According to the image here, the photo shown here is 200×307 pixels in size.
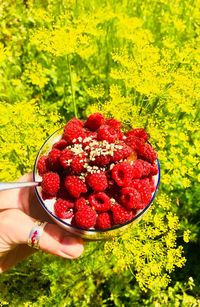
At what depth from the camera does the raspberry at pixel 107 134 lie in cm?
152

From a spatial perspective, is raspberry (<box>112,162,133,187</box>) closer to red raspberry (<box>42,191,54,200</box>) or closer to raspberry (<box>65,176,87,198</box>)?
raspberry (<box>65,176,87,198</box>)

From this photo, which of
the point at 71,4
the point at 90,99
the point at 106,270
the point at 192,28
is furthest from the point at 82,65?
the point at 106,270

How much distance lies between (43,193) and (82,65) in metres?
1.82

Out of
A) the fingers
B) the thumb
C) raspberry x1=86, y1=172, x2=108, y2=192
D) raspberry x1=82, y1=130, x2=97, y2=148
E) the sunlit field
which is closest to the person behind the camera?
raspberry x1=86, y1=172, x2=108, y2=192

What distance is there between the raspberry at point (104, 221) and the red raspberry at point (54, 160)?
244mm

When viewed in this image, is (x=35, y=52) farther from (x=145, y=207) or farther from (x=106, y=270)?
(x=145, y=207)

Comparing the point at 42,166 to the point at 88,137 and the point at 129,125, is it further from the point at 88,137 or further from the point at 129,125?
the point at 129,125

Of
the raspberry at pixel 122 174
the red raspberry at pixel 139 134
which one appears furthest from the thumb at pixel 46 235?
the red raspberry at pixel 139 134

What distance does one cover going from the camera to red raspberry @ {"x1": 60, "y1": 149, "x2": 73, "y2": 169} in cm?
147

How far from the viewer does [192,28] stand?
128 inches

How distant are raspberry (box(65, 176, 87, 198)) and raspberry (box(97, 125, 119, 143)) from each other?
0.18 meters

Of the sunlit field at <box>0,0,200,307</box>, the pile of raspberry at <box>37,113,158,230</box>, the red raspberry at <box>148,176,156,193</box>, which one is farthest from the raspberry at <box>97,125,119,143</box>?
the sunlit field at <box>0,0,200,307</box>

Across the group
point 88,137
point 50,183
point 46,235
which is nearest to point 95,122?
point 88,137

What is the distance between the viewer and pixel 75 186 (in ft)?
4.75
